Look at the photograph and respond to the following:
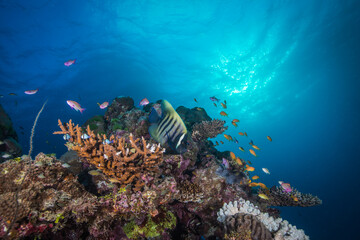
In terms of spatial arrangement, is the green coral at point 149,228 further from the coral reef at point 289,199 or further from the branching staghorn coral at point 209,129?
the branching staghorn coral at point 209,129

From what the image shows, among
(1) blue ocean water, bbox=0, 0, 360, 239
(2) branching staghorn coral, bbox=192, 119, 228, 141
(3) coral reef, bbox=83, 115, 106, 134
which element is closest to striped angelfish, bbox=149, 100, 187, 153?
(2) branching staghorn coral, bbox=192, 119, 228, 141

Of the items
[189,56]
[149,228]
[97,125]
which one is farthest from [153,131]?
[189,56]

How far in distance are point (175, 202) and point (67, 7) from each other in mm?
24502

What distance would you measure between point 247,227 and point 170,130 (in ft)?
8.25

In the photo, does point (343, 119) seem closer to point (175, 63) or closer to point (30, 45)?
point (175, 63)

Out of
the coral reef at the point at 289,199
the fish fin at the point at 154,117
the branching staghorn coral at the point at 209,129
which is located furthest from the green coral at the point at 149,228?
the branching staghorn coral at the point at 209,129

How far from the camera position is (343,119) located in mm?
47000

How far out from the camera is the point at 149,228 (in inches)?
119

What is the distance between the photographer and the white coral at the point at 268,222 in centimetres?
340

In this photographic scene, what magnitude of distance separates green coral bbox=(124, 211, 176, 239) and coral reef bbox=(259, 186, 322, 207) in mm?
4044

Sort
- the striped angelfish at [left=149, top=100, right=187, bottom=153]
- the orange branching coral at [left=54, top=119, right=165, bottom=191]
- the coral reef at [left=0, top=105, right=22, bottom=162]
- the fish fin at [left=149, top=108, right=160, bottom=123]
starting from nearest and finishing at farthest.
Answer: the striped angelfish at [left=149, top=100, right=187, bottom=153]
the fish fin at [left=149, top=108, right=160, bottom=123]
the orange branching coral at [left=54, top=119, right=165, bottom=191]
the coral reef at [left=0, top=105, right=22, bottom=162]

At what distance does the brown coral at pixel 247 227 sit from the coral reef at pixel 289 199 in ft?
9.26

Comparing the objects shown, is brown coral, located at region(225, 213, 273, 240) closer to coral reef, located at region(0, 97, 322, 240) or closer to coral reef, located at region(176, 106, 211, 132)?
coral reef, located at region(0, 97, 322, 240)

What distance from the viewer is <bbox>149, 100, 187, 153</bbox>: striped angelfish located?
2.34m
